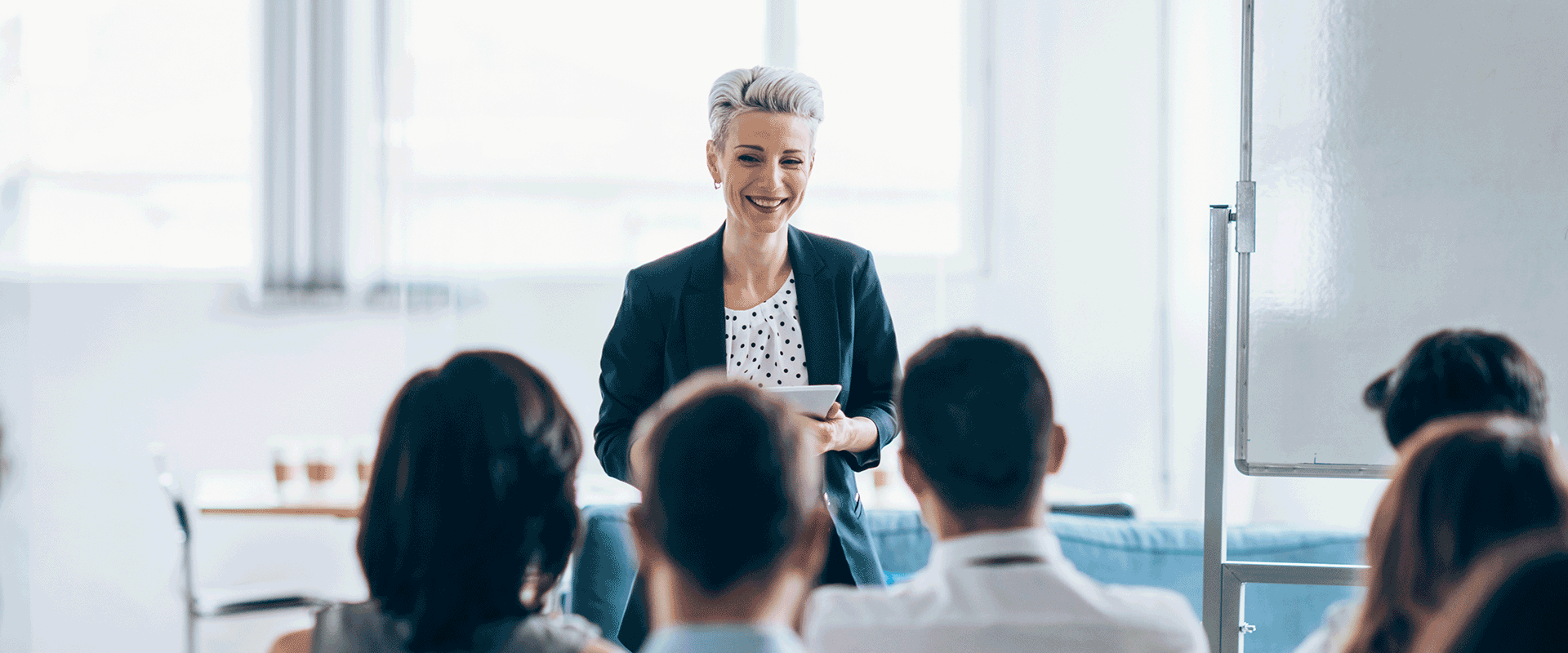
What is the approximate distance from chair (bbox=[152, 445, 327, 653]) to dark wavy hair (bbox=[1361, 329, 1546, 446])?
2755 millimetres

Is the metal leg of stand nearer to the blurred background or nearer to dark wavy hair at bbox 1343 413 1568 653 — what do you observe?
dark wavy hair at bbox 1343 413 1568 653

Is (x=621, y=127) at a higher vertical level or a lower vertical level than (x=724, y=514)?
higher

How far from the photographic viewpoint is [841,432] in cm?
144

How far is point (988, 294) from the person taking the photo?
4043 millimetres

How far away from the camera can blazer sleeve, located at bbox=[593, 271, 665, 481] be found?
5.18ft

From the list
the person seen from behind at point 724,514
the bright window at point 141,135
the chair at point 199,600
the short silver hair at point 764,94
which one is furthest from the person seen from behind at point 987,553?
the bright window at point 141,135

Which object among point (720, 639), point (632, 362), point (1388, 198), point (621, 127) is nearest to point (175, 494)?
point (621, 127)

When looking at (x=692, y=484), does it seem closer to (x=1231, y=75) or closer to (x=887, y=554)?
(x=887, y=554)

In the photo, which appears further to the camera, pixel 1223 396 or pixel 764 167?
pixel 1223 396

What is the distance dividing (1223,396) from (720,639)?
1096mm

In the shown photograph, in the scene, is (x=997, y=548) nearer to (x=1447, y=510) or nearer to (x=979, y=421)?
(x=979, y=421)

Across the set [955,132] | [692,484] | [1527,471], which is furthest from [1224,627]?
[955,132]

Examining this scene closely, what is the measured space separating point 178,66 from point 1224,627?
369 centimetres

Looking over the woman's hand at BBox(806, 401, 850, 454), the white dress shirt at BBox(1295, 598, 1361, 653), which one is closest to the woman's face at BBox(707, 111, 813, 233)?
the woman's hand at BBox(806, 401, 850, 454)
